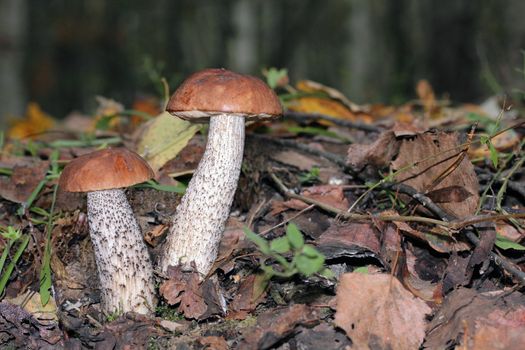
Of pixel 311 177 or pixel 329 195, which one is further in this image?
pixel 311 177

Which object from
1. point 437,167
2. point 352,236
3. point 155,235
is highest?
point 437,167

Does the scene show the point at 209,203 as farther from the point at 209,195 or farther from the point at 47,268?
the point at 47,268

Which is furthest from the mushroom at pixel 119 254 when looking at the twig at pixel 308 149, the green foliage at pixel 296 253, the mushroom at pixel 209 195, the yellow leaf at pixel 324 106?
the yellow leaf at pixel 324 106

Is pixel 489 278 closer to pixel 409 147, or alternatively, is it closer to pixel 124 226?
pixel 409 147

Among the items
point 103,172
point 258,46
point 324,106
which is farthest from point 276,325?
point 258,46

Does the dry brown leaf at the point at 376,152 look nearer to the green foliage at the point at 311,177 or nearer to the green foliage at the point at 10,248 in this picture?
the green foliage at the point at 311,177

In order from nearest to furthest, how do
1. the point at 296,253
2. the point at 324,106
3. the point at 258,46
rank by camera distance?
the point at 296,253
the point at 324,106
the point at 258,46
